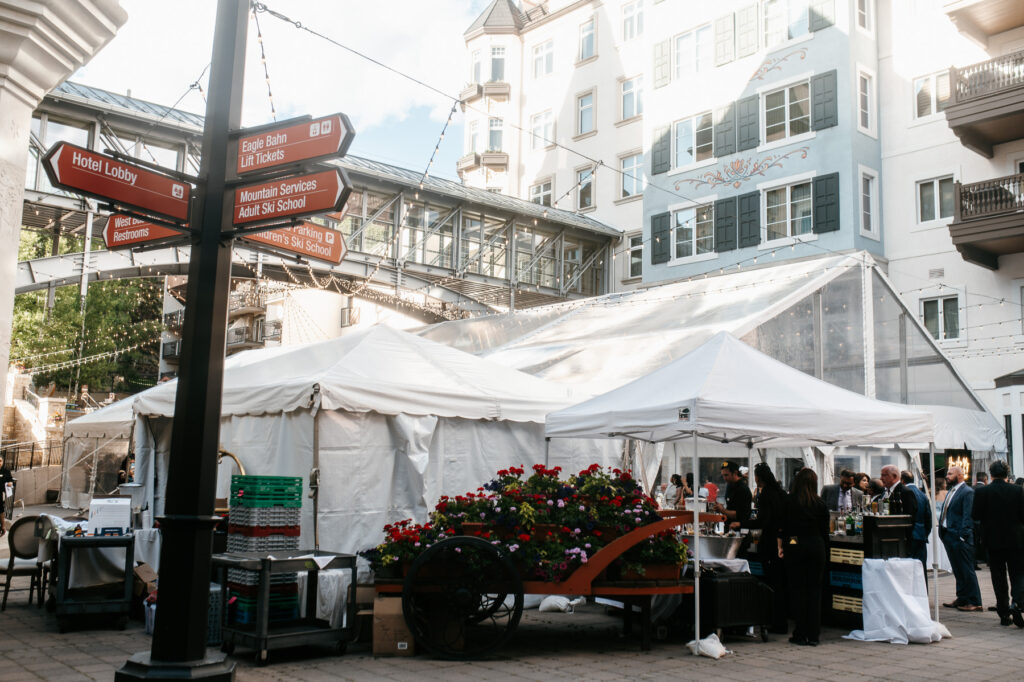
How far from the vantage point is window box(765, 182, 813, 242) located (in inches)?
953

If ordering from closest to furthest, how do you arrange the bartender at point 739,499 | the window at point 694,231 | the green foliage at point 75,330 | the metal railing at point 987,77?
the bartender at point 739,499
the metal railing at point 987,77
the window at point 694,231
the green foliage at point 75,330

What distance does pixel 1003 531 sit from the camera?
9875mm

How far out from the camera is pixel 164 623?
16.8 ft

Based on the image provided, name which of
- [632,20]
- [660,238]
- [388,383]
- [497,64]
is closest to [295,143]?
[388,383]

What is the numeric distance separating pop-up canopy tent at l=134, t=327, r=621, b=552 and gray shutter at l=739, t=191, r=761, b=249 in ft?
49.8

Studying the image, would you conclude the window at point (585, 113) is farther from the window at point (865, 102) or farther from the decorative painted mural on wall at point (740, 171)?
the window at point (865, 102)

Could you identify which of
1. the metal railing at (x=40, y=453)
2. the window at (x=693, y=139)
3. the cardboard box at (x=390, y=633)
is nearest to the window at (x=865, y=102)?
the window at (x=693, y=139)

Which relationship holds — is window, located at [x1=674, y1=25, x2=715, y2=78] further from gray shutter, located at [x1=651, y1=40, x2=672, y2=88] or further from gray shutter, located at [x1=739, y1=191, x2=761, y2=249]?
gray shutter, located at [x1=739, y1=191, x2=761, y2=249]

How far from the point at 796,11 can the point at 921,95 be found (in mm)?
4134

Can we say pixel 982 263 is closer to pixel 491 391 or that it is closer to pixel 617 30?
pixel 491 391

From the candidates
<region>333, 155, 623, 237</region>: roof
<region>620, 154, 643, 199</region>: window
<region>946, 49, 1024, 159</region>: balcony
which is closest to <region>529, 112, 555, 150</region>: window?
<region>620, 154, 643, 199</region>: window

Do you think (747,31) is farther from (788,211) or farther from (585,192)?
(585,192)

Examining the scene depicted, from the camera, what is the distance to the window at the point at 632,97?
33344mm

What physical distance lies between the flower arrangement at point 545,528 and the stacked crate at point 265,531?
0.70m
